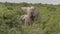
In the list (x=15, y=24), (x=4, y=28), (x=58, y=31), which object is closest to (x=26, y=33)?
(x=15, y=24)

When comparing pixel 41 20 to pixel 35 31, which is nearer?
pixel 35 31

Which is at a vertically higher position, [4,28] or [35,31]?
[4,28]

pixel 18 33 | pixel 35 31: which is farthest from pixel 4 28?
pixel 35 31

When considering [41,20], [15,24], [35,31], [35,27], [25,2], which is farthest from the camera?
[25,2]

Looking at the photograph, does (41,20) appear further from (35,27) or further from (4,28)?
(4,28)

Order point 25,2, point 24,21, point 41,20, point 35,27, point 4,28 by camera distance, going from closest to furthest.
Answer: point 4,28
point 35,27
point 24,21
point 41,20
point 25,2

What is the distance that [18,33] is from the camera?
10.2 m

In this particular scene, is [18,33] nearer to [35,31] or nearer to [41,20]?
[35,31]

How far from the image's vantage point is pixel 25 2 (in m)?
26.2

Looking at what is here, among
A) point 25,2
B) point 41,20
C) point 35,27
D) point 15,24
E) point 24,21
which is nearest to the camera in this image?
point 15,24

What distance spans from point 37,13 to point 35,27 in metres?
2.60

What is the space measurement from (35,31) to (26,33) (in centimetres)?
88

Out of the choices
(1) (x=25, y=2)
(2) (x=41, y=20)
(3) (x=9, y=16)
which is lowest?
(1) (x=25, y=2)

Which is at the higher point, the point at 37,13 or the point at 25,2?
the point at 37,13
